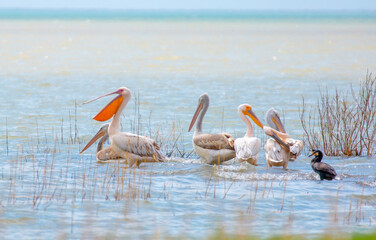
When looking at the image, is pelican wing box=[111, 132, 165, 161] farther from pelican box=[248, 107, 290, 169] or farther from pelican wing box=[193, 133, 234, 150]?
pelican box=[248, 107, 290, 169]

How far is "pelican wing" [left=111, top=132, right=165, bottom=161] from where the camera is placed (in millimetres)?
10594

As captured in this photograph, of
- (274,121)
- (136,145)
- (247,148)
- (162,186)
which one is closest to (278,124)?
(274,121)

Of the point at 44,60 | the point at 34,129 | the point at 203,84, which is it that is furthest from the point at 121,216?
the point at 44,60

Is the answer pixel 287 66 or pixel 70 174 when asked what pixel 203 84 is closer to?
pixel 287 66

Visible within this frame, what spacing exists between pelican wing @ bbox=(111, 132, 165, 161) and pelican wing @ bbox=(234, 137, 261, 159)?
3.97 feet

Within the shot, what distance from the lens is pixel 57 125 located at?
15.7 m

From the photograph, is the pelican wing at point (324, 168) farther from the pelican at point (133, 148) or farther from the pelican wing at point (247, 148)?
the pelican at point (133, 148)

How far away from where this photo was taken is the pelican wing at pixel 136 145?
10594mm

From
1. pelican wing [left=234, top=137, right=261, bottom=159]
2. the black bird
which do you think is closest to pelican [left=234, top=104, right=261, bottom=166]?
pelican wing [left=234, top=137, right=261, bottom=159]

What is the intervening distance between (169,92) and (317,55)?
23.2 metres

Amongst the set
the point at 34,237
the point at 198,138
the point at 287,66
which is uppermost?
the point at 287,66

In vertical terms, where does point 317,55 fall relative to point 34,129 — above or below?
above

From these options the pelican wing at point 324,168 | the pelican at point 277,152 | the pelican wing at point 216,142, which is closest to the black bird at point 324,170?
the pelican wing at point 324,168

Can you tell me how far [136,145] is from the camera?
1064 cm
